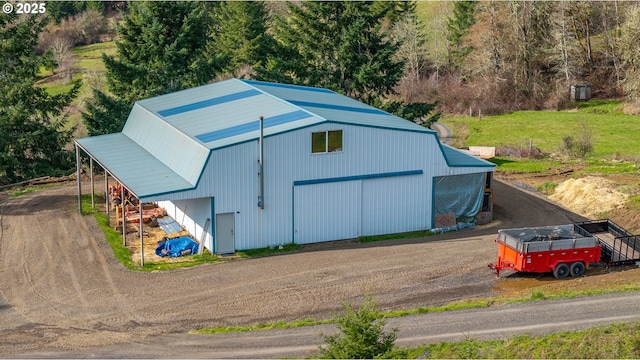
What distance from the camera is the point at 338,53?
49875 mm

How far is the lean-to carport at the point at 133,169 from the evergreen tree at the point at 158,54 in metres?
11.3

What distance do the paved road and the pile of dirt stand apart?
1347 cm

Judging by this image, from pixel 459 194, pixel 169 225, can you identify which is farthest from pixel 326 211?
pixel 169 225

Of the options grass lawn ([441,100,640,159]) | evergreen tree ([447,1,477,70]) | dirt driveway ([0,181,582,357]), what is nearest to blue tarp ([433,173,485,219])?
dirt driveway ([0,181,582,357])

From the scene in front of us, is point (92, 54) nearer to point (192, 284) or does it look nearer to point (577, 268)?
point (192, 284)

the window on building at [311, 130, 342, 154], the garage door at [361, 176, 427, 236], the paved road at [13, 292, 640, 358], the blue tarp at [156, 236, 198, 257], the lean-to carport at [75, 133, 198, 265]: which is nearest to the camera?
the paved road at [13, 292, 640, 358]

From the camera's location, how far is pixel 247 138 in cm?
3080

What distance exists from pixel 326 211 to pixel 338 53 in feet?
65.3

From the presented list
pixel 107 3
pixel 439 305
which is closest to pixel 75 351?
pixel 439 305

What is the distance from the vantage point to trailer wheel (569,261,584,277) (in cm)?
2844

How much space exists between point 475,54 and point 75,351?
205 feet

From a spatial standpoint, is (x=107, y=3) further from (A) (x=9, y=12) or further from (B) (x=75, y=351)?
(B) (x=75, y=351)

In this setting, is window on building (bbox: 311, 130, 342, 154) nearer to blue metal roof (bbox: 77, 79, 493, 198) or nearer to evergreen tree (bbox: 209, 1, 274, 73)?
blue metal roof (bbox: 77, 79, 493, 198)

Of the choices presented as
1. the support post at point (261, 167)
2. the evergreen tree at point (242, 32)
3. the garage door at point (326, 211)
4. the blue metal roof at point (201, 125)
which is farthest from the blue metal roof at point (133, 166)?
the evergreen tree at point (242, 32)
